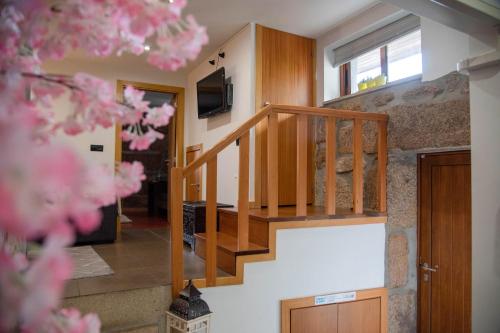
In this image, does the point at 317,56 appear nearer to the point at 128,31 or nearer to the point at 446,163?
the point at 446,163

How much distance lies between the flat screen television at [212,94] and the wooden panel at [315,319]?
2.51m

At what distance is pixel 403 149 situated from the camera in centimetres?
307

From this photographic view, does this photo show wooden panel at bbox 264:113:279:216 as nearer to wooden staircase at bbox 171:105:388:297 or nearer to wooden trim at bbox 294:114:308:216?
wooden staircase at bbox 171:105:388:297

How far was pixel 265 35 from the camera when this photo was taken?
3980 millimetres

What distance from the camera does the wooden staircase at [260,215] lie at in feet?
7.85

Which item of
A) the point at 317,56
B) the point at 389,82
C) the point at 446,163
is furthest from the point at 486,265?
the point at 317,56

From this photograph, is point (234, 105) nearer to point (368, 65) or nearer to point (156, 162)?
point (368, 65)

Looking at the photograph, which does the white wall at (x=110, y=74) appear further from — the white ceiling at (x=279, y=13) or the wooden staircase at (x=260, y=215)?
the wooden staircase at (x=260, y=215)

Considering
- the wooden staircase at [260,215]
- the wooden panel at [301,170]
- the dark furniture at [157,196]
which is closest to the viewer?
the wooden staircase at [260,215]

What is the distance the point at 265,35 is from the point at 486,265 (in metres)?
3.08

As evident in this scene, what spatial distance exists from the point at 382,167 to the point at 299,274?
122 cm

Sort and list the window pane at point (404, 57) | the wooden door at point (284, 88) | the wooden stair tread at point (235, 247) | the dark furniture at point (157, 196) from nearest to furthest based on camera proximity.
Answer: the wooden stair tread at point (235, 247)
the window pane at point (404, 57)
the wooden door at point (284, 88)
the dark furniture at point (157, 196)

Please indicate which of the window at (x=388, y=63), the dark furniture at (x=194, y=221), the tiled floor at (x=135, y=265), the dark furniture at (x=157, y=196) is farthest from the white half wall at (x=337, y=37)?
the dark furniture at (x=157, y=196)

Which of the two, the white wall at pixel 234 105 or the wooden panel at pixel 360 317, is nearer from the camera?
the wooden panel at pixel 360 317
